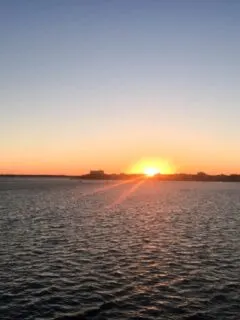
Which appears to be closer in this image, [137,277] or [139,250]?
[137,277]

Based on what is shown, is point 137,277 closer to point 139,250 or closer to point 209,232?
point 139,250

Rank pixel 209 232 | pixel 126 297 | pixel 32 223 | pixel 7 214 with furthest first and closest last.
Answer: pixel 7 214 < pixel 32 223 < pixel 209 232 < pixel 126 297

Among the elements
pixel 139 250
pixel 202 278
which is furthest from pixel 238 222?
pixel 202 278

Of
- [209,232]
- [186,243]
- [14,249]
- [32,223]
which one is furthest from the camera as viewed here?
[32,223]

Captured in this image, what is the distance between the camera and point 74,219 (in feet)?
259

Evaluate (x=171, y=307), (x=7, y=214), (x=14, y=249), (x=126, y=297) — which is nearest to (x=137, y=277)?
(x=126, y=297)

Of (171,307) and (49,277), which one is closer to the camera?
(171,307)

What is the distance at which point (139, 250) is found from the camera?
48656mm

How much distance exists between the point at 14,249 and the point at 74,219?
32115 mm

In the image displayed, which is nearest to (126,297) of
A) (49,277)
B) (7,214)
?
(49,277)

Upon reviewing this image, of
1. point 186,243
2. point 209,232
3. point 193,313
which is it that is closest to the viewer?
point 193,313

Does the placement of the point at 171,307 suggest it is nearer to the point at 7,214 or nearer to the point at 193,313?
the point at 193,313

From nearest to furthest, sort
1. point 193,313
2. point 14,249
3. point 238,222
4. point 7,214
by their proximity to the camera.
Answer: point 193,313 → point 14,249 → point 238,222 → point 7,214

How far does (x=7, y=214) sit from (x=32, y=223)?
16193 millimetres
